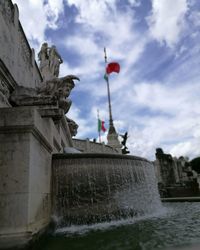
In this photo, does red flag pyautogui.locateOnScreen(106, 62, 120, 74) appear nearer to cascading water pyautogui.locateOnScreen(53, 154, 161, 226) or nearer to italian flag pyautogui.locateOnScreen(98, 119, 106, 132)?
italian flag pyautogui.locateOnScreen(98, 119, 106, 132)

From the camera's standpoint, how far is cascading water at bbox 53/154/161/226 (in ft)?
20.1

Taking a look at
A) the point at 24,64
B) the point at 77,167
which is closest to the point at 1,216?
the point at 77,167

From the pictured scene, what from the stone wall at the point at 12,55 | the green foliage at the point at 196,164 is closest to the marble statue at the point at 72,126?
the stone wall at the point at 12,55

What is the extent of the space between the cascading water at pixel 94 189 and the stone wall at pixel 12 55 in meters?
2.22

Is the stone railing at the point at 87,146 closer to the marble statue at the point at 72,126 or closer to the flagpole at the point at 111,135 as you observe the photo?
the marble statue at the point at 72,126

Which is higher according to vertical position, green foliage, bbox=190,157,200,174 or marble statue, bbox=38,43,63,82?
green foliage, bbox=190,157,200,174

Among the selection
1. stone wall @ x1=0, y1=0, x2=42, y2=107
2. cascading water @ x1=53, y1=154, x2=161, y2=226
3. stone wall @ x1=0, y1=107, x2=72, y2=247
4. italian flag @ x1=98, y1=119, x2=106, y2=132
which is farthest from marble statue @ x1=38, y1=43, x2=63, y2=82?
italian flag @ x1=98, y1=119, x2=106, y2=132

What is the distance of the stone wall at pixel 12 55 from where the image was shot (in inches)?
275

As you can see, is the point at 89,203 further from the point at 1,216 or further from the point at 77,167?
the point at 1,216

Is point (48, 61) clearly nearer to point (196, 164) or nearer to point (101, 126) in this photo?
point (101, 126)

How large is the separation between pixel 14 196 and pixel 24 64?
6.74 m

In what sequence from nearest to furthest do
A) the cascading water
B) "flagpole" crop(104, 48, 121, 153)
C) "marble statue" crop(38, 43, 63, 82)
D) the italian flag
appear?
the cascading water < "marble statue" crop(38, 43, 63, 82) < the italian flag < "flagpole" crop(104, 48, 121, 153)

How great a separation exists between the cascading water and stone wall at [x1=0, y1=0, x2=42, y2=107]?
222 centimetres

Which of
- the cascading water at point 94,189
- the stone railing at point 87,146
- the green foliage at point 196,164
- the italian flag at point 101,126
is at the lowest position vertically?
the cascading water at point 94,189
